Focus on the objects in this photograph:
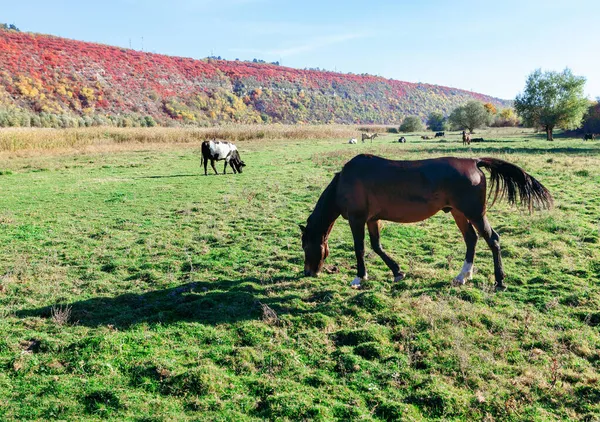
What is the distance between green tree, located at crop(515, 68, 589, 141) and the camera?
43.6 meters

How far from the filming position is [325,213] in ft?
22.6

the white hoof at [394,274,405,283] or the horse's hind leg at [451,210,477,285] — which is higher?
the horse's hind leg at [451,210,477,285]

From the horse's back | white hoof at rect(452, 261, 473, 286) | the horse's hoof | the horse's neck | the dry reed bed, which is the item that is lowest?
the horse's hoof

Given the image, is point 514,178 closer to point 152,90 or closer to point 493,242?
point 493,242

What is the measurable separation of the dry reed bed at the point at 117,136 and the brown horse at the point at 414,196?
26.6 m

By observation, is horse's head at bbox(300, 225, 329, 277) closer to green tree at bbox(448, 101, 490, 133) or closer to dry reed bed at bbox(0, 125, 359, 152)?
dry reed bed at bbox(0, 125, 359, 152)

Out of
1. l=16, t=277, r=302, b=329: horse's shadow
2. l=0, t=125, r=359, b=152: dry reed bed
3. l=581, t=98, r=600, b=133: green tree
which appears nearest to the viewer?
l=16, t=277, r=302, b=329: horse's shadow

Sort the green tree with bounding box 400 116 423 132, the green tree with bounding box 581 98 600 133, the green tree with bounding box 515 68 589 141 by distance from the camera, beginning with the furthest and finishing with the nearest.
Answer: the green tree with bounding box 400 116 423 132 → the green tree with bounding box 581 98 600 133 → the green tree with bounding box 515 68 589 141

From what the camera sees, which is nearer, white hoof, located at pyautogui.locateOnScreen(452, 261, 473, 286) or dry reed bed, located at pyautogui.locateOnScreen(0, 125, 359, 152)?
white hoof, located at pyautogui.locateOnScreen(452, 261, 473, 286)

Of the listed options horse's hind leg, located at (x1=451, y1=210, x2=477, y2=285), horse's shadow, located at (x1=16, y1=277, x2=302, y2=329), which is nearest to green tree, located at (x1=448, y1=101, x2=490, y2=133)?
horse's hind leg, located at (x1=451, y1=210, x2=477, y2=285)

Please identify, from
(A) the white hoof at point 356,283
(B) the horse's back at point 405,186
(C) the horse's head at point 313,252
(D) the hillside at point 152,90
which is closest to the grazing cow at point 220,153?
(C) the horse's head at point 313,252

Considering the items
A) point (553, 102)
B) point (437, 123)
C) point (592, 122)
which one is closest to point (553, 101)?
point (553, 102)

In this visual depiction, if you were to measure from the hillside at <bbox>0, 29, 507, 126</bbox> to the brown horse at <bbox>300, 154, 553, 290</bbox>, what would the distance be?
44363 mm

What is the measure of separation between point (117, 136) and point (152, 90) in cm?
4966
